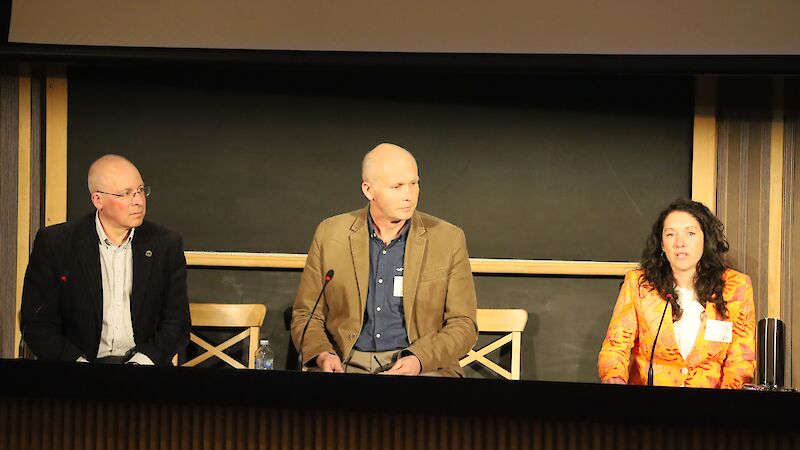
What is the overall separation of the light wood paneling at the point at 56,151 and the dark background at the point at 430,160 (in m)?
0.05

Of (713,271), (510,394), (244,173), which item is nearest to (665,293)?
(713,271)

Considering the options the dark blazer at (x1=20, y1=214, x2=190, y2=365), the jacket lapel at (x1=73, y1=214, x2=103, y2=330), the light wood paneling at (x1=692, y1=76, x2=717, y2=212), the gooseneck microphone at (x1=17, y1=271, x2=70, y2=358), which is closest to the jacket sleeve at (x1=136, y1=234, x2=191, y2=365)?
the dark blazer at (x1=20, y1=214, x2=190, y2=365)

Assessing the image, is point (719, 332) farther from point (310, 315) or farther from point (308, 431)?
point (308, 431)

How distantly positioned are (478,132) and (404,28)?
0.73 m

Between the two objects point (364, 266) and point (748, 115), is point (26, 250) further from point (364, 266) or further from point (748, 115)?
point (748, 115)

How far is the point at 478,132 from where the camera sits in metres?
4.33

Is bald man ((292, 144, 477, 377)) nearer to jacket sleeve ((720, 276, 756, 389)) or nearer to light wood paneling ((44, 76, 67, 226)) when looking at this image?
jacket sleeve ((720, 276, 756, 389))

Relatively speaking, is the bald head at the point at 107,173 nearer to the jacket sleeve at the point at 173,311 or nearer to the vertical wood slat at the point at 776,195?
the jacket sleeve at the point at 173,311

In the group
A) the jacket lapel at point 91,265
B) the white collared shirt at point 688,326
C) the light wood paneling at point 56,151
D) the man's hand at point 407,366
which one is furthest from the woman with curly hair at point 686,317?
the light wood paneling at point 56,151

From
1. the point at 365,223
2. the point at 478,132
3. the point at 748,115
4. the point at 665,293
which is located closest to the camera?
the point at 665,293

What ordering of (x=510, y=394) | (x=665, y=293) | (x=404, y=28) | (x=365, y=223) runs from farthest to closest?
1. (x=404, y=28)
2. (x=365, y=223)
3. (x=665, y=293)
4. (x=510, y=394)

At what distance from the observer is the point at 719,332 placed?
9.90 ft

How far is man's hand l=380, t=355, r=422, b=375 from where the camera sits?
2.97 meters

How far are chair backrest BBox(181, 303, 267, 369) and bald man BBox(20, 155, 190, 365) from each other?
1.80 ft
